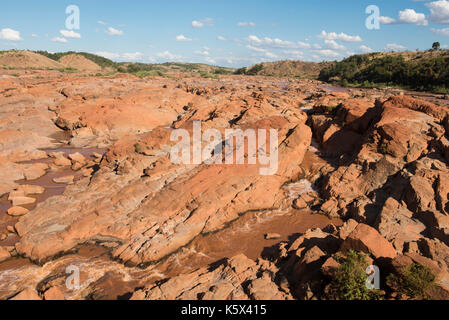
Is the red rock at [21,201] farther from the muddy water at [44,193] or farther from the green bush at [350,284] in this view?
the green bush at [350,284]

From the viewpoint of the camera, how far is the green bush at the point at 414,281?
4.51 metres

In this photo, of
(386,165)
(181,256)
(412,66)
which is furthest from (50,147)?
(412,66)

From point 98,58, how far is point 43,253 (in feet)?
311

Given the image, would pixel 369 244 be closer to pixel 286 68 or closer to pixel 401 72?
pixel 401 72

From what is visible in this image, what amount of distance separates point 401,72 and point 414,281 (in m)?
48.0

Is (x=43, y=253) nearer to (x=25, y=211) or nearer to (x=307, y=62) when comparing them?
(x=25, y=211)

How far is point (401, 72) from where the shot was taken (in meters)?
41.7

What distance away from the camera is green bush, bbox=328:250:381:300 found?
469 cm

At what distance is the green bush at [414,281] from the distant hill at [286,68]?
8213cm

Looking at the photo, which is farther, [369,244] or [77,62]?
[77,62]

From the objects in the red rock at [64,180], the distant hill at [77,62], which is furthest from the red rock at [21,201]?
the distant hill at [77,62]

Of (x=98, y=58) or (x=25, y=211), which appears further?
(x=98, y=58)

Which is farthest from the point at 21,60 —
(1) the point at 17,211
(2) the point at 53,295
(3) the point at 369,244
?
(3) the point at 369,244
